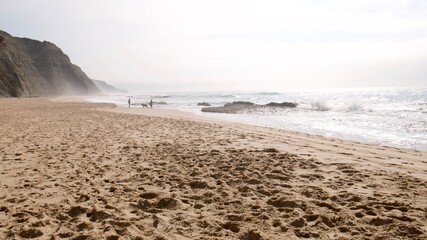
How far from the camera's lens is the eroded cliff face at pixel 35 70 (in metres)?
58.9

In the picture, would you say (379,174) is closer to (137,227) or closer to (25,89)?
(137,227)

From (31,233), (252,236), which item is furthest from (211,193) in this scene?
(31,233)

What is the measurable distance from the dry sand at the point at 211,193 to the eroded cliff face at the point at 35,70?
59.7 metres

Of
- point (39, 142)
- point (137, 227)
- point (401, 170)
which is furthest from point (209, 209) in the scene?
point (39, 142)

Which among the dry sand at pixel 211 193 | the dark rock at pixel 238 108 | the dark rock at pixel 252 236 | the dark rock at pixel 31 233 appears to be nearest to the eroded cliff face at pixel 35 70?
the dark rock at pixel 238 108

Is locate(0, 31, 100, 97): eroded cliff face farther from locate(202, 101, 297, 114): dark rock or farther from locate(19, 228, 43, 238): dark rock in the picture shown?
locate(19, 228, 43, 238): dark rock

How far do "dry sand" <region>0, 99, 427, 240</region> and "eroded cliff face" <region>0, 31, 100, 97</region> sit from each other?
59739mm

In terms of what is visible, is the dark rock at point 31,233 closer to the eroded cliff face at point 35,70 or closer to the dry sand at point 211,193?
the dry sand at point 211,193

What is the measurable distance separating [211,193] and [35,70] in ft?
329

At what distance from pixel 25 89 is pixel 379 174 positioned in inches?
2807

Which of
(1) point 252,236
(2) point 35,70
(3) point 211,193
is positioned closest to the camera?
(1) point 252,236

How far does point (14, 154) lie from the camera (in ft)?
25.3

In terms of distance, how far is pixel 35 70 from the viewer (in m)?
89.2

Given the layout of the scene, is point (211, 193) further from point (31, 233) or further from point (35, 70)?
point (35, 70)
